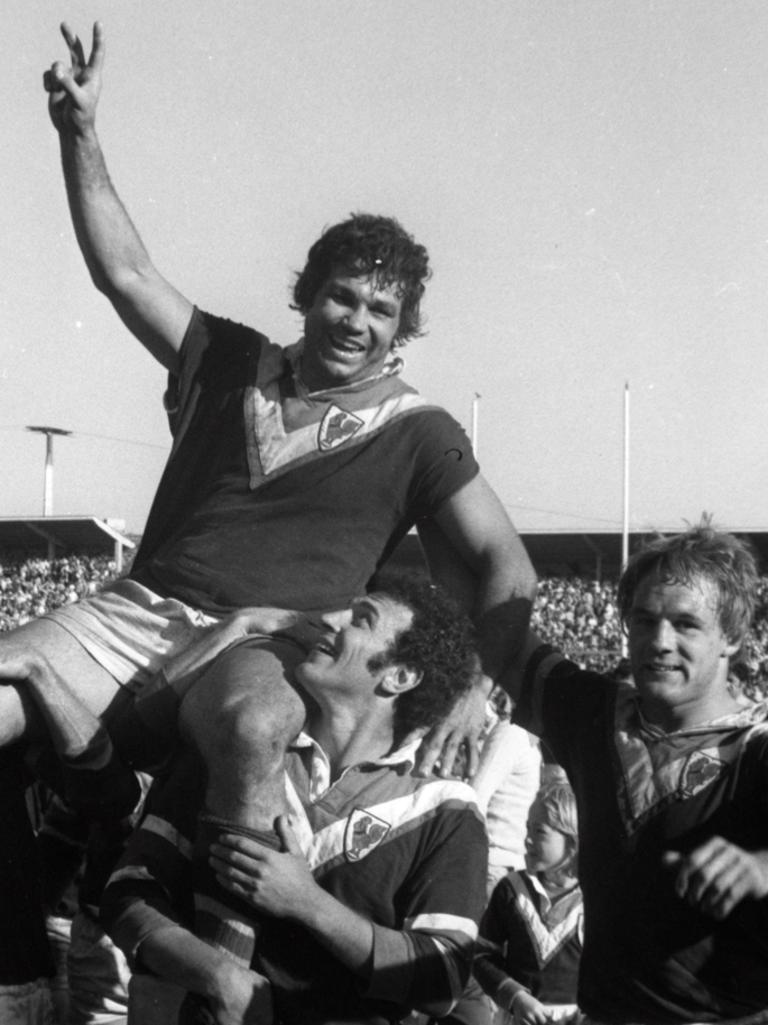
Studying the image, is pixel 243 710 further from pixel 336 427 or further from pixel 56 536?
pixel 56 536

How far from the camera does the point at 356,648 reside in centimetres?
340

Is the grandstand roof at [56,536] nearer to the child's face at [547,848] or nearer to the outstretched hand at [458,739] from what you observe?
the child's face at [547,848]

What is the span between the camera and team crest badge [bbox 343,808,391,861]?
3.23m

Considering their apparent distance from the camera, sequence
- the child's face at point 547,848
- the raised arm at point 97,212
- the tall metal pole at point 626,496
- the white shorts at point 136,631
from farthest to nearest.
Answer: the tall metal pole at point 626,496, the child's face at point 547,848, the raised arm at point 97,212, the white shorts at point 136,631

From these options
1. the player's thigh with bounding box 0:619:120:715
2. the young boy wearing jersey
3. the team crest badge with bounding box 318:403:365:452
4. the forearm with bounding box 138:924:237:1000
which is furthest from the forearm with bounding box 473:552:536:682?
the forearm with bounding box 138:924:237:1000

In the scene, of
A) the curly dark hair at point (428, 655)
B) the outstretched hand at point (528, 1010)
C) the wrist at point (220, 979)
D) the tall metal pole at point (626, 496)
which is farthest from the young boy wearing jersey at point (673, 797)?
the tall metal pole at point (626, 496)

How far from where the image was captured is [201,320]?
387cm

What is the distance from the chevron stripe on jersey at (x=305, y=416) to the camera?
3.66 meters

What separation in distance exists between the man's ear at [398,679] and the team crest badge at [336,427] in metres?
0.59

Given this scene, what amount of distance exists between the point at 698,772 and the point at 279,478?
3.98 ft

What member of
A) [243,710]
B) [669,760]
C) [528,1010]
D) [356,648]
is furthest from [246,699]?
[528,1010]

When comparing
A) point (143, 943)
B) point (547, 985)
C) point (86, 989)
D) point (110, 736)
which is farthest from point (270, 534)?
point (547, 985)

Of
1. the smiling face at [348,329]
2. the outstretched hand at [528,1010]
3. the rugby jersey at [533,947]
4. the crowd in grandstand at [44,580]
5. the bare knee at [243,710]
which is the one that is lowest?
the crowd in grandstand at [44,580]

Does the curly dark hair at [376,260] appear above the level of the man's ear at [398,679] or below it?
above
